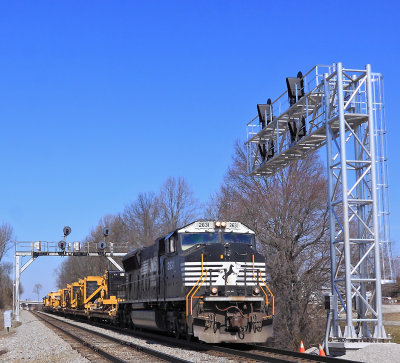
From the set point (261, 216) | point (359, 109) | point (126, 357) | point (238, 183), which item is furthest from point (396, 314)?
point (126, 357)

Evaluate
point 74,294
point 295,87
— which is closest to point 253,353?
point 295,87

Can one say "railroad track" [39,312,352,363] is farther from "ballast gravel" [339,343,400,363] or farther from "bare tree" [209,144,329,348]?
"bare tree" [209,144,329,348]

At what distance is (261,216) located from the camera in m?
29.0

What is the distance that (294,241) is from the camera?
2797 cm

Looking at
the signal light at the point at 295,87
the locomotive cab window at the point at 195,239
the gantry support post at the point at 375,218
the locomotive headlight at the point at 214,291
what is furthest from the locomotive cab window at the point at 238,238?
the signal light at the point at 295,87

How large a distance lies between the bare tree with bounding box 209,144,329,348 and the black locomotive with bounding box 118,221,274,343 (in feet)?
26.9

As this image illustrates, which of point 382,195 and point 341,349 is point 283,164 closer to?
point 382,195

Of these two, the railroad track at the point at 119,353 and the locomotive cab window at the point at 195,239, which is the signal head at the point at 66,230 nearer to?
the railroad track at the point at 119,353

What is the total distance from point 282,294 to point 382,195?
35.6 ft

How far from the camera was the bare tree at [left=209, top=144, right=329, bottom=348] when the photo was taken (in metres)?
25.5

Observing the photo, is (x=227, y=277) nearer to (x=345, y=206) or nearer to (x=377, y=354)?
(x=345, y=206)

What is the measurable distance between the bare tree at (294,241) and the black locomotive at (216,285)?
819 cm

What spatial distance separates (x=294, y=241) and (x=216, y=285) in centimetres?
1296

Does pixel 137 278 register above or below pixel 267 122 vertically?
below
